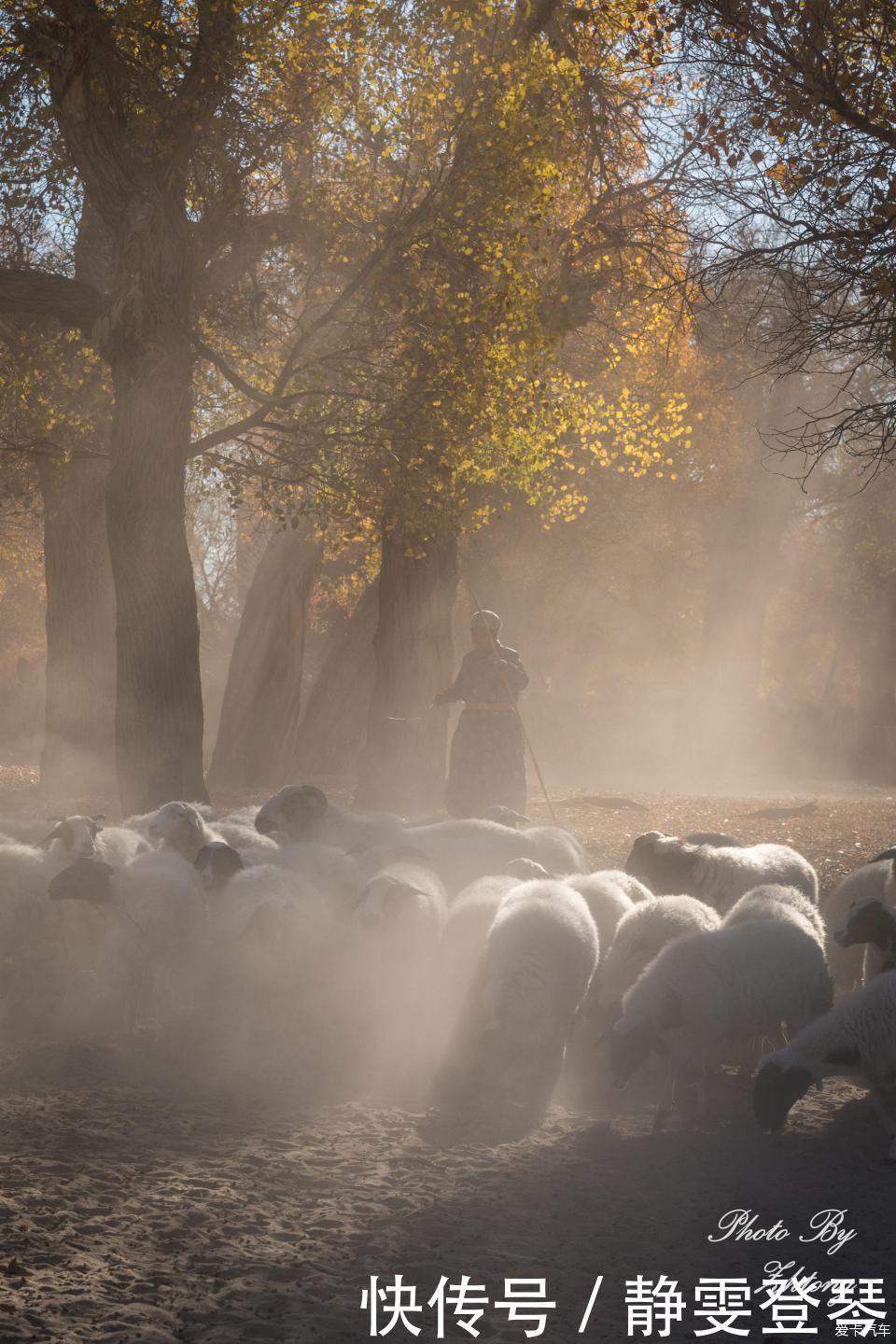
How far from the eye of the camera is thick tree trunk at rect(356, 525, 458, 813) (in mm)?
18094

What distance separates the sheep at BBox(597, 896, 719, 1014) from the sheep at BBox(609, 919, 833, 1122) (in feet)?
2.11

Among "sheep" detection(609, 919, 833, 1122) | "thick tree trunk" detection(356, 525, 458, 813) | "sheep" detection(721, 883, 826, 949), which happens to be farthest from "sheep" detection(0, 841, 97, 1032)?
"thick tree trunk" detection(356, 525, 458, 813)

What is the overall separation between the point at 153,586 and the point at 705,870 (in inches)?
243

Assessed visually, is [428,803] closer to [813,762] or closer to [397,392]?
[397,392]

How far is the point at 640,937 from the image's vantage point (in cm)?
805

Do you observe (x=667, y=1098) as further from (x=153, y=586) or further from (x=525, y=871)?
(x=153, y=586)

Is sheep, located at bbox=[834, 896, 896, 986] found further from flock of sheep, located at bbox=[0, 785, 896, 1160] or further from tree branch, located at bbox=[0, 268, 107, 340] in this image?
tree branch, located at bbox=[0, 268, 107, 340]

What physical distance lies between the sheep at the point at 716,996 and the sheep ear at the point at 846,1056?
0.67 metres

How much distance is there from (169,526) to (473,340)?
3431 millimetres

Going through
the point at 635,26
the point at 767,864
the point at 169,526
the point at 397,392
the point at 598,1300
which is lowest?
the point at 598,1300

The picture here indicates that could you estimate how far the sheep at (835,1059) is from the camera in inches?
250

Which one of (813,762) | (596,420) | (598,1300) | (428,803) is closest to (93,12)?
(596,420)

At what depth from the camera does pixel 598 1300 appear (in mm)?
4543

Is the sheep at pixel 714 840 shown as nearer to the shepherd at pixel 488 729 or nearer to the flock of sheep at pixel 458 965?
the flock of sheep at pixel 458 965
